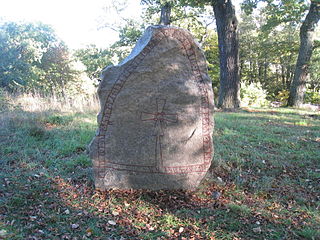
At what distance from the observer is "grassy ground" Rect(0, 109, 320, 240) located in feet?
8.59

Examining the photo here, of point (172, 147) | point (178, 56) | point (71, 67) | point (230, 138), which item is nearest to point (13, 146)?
point (172, 147)

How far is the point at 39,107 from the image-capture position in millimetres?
7945

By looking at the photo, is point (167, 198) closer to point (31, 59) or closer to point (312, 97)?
point (31, 59)


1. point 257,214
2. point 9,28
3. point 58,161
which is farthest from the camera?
point 9,28

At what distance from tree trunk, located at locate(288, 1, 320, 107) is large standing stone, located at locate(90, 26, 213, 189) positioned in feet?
29.0

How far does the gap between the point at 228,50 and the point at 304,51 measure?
389 centimetres

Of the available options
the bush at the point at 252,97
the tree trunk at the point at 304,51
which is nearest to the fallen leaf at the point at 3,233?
the tree trunk at the point at 304,51

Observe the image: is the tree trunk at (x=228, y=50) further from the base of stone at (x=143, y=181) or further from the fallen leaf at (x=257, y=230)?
the fallen leaf at (x=257, y=230)

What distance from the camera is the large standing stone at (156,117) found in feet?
11.0

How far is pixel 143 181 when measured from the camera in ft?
11.3

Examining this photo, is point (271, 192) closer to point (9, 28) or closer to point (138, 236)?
point (138, 236)

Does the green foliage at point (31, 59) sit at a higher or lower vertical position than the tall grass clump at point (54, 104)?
higher

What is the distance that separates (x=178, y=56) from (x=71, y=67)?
46.5 feet

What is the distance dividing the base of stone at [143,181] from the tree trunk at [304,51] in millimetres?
9280
